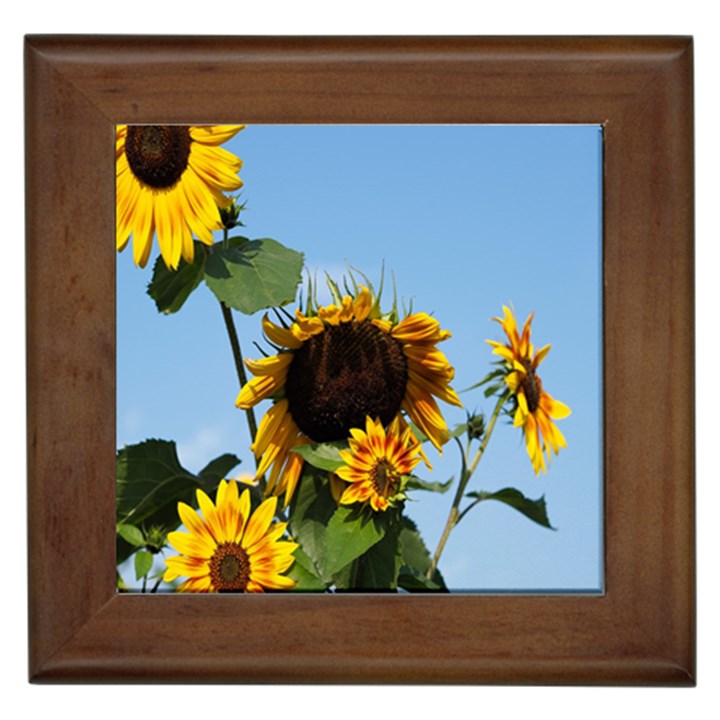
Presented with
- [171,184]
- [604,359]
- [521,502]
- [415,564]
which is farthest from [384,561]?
[171,184]

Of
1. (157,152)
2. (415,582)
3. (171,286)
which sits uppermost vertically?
(157,152)

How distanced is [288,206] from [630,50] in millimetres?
325

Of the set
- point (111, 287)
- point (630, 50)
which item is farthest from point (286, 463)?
point (630, 50)

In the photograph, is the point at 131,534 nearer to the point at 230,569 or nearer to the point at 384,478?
the point at 230,569

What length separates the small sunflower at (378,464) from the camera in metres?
1.03

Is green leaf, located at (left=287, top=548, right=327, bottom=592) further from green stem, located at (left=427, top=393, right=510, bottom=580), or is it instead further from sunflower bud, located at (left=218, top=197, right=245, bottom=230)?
sunflower bud, located at (left=218, top=197, right=245, bottom=230)

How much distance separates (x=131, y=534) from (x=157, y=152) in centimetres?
33

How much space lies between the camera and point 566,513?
3.37 ft

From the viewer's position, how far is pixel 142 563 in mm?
1033

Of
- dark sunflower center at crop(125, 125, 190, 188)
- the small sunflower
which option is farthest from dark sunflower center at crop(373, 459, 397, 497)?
dark sunflower center at crop(125, 125, 190, 188)

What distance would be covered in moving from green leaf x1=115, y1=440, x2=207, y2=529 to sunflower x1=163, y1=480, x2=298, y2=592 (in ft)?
0.04

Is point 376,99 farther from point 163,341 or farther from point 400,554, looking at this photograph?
point 400,554

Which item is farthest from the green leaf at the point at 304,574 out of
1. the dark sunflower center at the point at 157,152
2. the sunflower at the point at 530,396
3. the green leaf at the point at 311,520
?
the dark sunflower center at the point at 157,152

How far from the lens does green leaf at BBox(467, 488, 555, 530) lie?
1.02 metres
